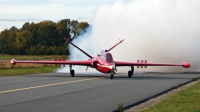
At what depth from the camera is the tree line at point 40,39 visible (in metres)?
91.9

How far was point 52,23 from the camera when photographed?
3888 inches

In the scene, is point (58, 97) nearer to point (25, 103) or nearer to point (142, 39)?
point (25, 103)

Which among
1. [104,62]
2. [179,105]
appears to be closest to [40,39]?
[104,62]

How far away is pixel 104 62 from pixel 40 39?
73.4m

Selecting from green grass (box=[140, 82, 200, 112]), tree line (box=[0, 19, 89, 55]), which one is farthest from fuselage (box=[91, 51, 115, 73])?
tree line (box=[0, 19, 89, 55])

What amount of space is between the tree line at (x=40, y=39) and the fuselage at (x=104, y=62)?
54.9m

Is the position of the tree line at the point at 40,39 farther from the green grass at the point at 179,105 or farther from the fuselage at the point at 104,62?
the green grass at the point at 179,105

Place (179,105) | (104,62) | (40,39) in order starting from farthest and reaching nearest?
(40,39)
(104,62)
(179,105)

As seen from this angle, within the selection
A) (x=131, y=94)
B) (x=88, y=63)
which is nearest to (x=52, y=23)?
(x=88, y=63)

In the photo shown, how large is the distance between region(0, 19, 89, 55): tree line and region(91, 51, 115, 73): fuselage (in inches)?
2160

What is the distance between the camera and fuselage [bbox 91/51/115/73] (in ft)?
97.6

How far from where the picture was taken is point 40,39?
102m

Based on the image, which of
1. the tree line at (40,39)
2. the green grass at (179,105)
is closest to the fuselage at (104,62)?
the green grass at (179,105)

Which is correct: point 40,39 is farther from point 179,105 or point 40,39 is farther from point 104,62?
point 179,105
